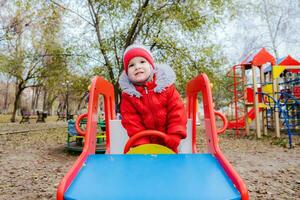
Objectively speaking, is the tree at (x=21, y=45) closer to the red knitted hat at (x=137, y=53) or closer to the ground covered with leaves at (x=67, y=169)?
the ground covered with leaves at (x=67, y=169)

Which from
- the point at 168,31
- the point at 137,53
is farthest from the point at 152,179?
the point at 168,31

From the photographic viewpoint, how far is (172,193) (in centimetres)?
113

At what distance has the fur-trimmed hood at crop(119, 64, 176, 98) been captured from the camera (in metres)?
2.17

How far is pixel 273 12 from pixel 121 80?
1805 centimetres

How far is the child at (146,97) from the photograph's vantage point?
2143mm

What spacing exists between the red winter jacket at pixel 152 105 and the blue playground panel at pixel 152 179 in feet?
2.15

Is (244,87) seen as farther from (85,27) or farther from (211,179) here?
(211,179)

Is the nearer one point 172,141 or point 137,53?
point 172,141

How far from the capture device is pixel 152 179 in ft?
4.06

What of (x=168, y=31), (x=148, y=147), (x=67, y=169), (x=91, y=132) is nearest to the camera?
(x=91, y=132)

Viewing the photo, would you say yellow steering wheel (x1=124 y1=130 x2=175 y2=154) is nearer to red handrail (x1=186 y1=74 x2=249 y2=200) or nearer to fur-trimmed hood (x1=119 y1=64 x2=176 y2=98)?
red handrail (x1=186 y1=74 x2=249 y2=200)

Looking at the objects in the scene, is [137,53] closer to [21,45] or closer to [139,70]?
[139,70]

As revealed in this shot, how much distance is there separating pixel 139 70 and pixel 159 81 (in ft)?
0.59

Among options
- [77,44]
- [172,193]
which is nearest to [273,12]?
[77,44]
